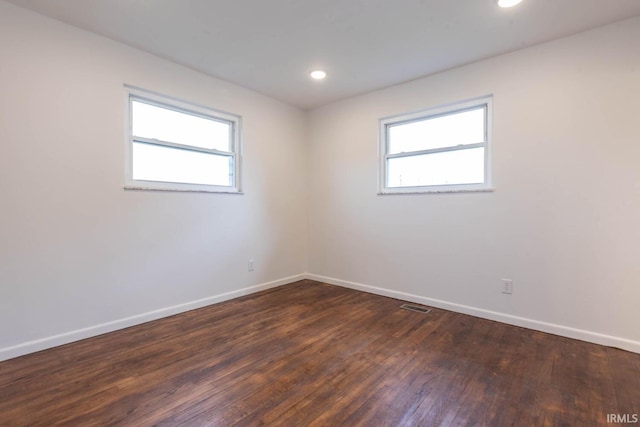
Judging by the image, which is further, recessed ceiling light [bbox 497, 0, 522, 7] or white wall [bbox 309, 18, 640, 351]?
white wall [bbox 309, 18, 640, 351]

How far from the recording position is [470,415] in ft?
5.22

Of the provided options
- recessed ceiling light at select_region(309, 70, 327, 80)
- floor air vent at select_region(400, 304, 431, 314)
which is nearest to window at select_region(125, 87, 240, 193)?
recessed ceiling light at select_region(309, 70, 327, 80)

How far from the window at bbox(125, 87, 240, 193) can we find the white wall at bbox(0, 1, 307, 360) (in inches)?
4.4

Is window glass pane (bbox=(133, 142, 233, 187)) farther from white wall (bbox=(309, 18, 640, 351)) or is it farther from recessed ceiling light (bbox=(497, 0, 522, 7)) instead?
recessed ceiling light (bbox=(497, 0, 522, 7))

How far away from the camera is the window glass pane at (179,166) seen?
2.94 meters

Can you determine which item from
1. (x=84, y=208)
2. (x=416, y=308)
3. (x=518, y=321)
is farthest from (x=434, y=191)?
(x=84, y=208)

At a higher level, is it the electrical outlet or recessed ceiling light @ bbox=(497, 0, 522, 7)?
recessed ceiling light @ bbox=(497, 0, 522, 7)

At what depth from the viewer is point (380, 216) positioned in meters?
3.80

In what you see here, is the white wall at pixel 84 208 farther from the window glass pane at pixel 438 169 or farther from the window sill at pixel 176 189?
the window glass pane at pixel 438 169

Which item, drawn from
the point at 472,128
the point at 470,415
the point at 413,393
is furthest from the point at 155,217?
the point at 472,128

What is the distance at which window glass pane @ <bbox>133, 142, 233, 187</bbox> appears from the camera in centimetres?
294

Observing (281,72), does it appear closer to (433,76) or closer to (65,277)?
(433,76)

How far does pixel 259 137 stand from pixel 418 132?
2015mm

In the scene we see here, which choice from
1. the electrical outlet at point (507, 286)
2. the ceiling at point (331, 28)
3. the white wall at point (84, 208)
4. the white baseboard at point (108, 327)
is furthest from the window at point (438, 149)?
the white baseboard at point (108, 327)
